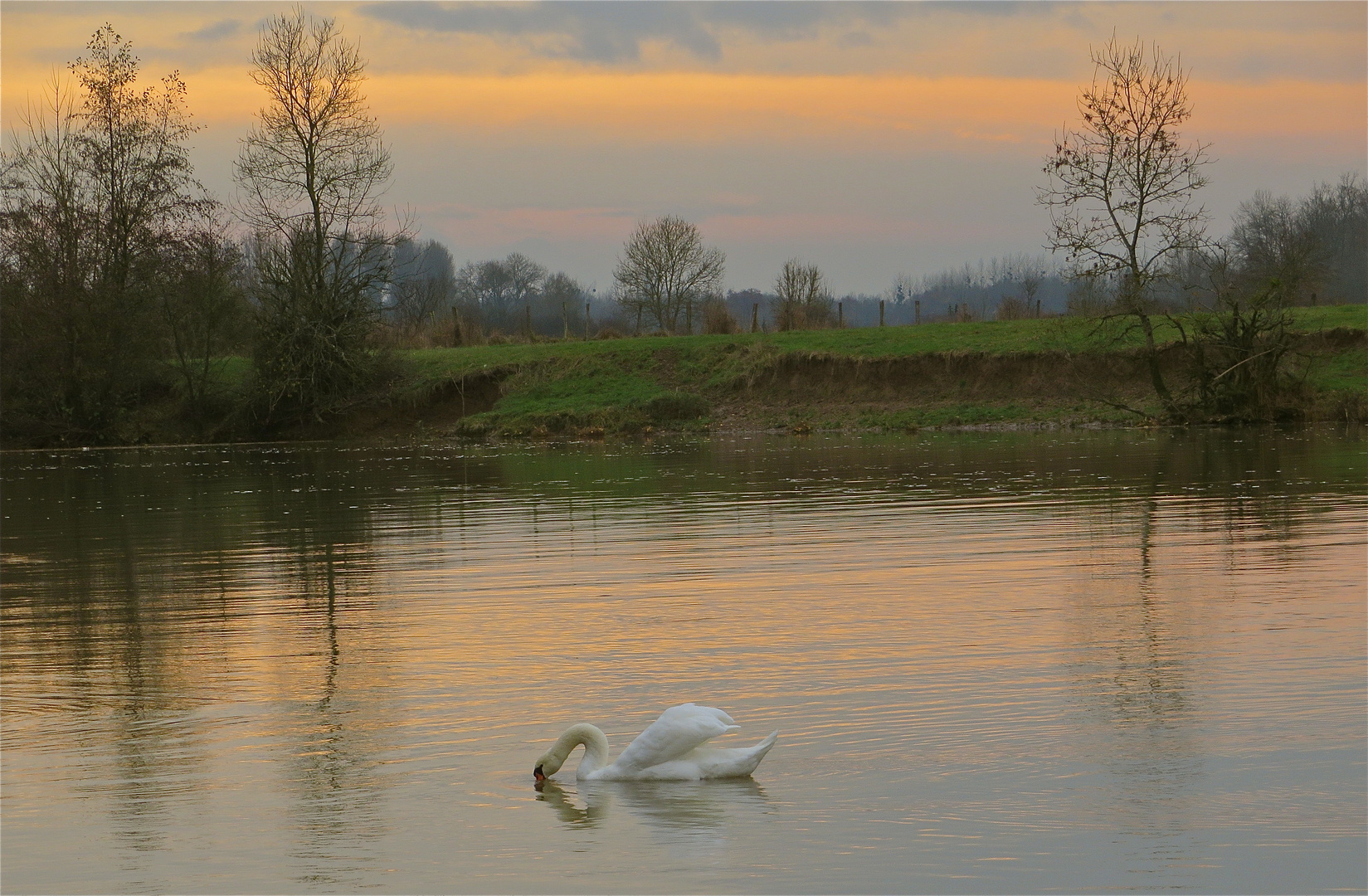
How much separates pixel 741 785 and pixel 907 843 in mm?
1239

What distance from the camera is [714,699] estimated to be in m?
9.04

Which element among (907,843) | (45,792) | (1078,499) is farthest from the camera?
(1078,499)

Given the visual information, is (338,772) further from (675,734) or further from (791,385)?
(791,385)

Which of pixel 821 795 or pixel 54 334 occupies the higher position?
pixel 54 334

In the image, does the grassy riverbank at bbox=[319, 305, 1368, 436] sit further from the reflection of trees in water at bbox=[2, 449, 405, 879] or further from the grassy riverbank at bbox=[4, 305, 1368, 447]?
the reflection of trees in water at bbox=[2, 449, 405, 879]

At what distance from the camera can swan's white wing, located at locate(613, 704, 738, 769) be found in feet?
23.9

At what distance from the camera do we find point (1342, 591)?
12.1m

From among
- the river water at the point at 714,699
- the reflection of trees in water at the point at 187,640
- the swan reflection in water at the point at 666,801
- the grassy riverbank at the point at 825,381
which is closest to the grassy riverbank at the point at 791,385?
the grassy riverbank at the point at 825,381

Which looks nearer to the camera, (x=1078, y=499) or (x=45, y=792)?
(x=45, y=792)

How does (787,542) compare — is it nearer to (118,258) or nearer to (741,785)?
(741,785)

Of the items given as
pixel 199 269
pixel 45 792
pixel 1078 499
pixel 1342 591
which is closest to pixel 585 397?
pixel 199 269

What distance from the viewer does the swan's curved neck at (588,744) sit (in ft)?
24.5

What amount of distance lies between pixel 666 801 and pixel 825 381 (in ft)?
155

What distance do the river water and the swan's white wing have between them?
189 millimetres
